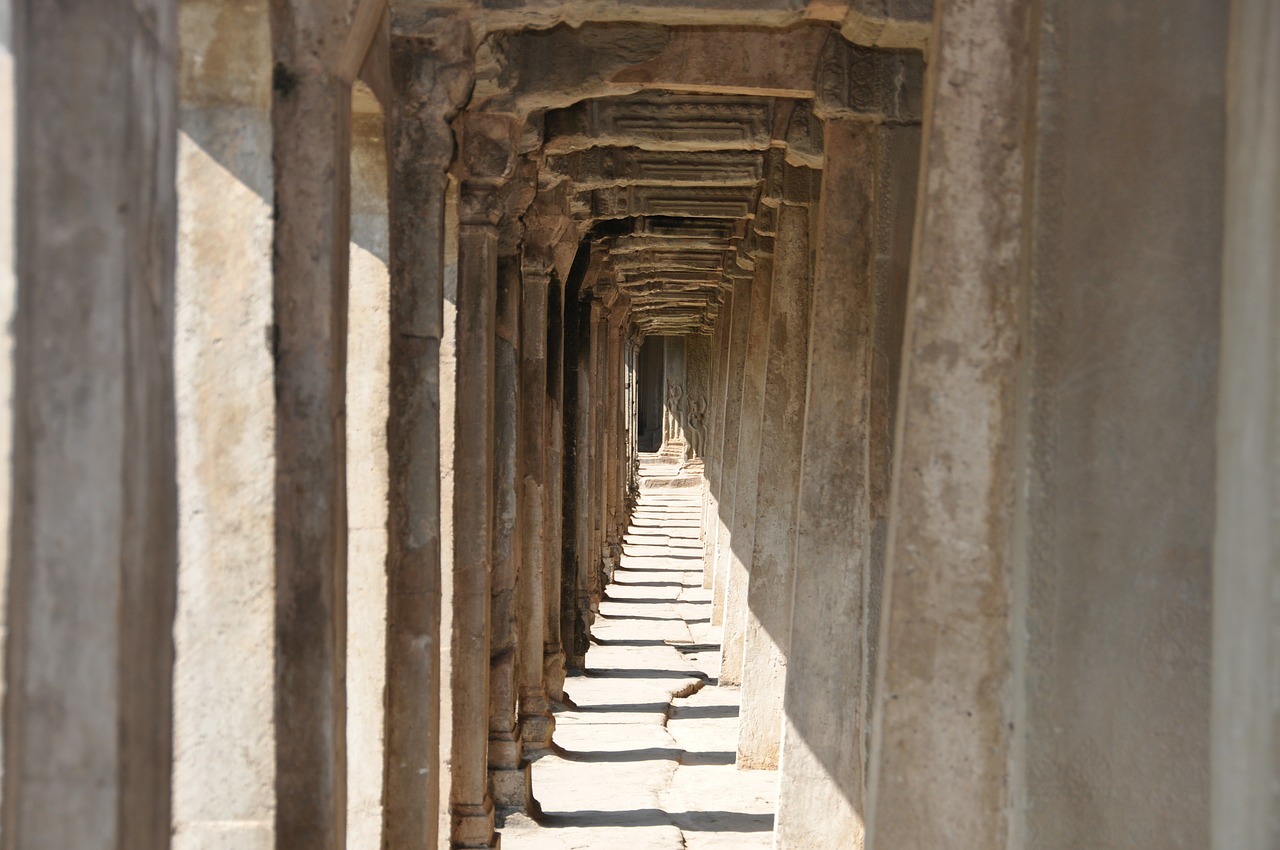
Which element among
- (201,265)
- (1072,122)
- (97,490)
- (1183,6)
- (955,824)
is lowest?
(955,824)

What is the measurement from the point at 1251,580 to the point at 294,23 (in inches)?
108

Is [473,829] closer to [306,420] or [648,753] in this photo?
[648,753]

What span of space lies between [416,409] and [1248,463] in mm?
3483

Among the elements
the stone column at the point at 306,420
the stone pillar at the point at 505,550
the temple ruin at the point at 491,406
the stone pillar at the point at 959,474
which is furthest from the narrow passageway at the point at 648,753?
the stone pillar at the point at 959,474

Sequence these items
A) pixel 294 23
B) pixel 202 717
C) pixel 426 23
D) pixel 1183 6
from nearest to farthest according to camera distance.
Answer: pixel 1183 6, pixel 202 717, pixel 294 23, pixel 426 23

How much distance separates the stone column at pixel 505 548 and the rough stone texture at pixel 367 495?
329cm

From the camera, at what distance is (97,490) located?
215 cm

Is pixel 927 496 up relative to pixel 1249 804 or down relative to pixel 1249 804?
up

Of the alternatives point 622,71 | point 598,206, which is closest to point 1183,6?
point 622,71

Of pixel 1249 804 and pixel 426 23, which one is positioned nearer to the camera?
pixel 1249 804

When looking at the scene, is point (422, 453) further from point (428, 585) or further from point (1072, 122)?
point (1072, 122)

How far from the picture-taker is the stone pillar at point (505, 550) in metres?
8.81

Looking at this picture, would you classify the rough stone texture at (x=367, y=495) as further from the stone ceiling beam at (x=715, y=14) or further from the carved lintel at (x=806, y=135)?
the carved lintel at (x=806, y=135)

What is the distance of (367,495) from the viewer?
5.48 m
